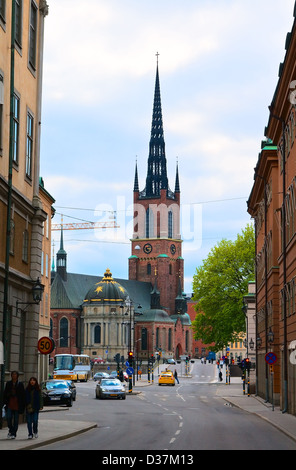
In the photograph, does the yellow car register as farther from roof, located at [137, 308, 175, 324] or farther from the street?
roof, located at [137, 308, 175, 324]

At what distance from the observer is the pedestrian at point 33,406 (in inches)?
887

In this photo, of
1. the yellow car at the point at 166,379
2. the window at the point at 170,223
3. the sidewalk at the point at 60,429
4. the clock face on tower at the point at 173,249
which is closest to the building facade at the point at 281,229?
the sidewalk at the point at 60,429

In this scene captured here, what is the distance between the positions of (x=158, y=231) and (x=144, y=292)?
535 inches

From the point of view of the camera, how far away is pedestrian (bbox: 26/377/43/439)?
22531mm

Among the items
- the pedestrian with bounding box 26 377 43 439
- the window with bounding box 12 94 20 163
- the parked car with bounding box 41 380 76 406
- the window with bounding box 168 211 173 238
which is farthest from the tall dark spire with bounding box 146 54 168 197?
the pedestrian with bounding box 26 377 43 439

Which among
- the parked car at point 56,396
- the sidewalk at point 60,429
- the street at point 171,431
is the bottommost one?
the street at point 171,431

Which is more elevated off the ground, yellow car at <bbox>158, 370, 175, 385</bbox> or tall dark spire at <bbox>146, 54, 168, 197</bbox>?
tall dark spire at <bbox>146, 54, 168, 197</bbox>

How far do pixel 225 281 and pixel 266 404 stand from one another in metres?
35.1

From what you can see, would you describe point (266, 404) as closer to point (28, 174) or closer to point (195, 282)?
point (28, 174)

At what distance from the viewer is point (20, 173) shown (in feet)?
95.3

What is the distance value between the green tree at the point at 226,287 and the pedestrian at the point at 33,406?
54975 mm

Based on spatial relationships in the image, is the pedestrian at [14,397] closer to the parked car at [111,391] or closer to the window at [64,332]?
the parked car at [111,391]

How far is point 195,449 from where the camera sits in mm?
19594

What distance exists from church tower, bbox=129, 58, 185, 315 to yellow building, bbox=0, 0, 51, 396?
153979 mm
